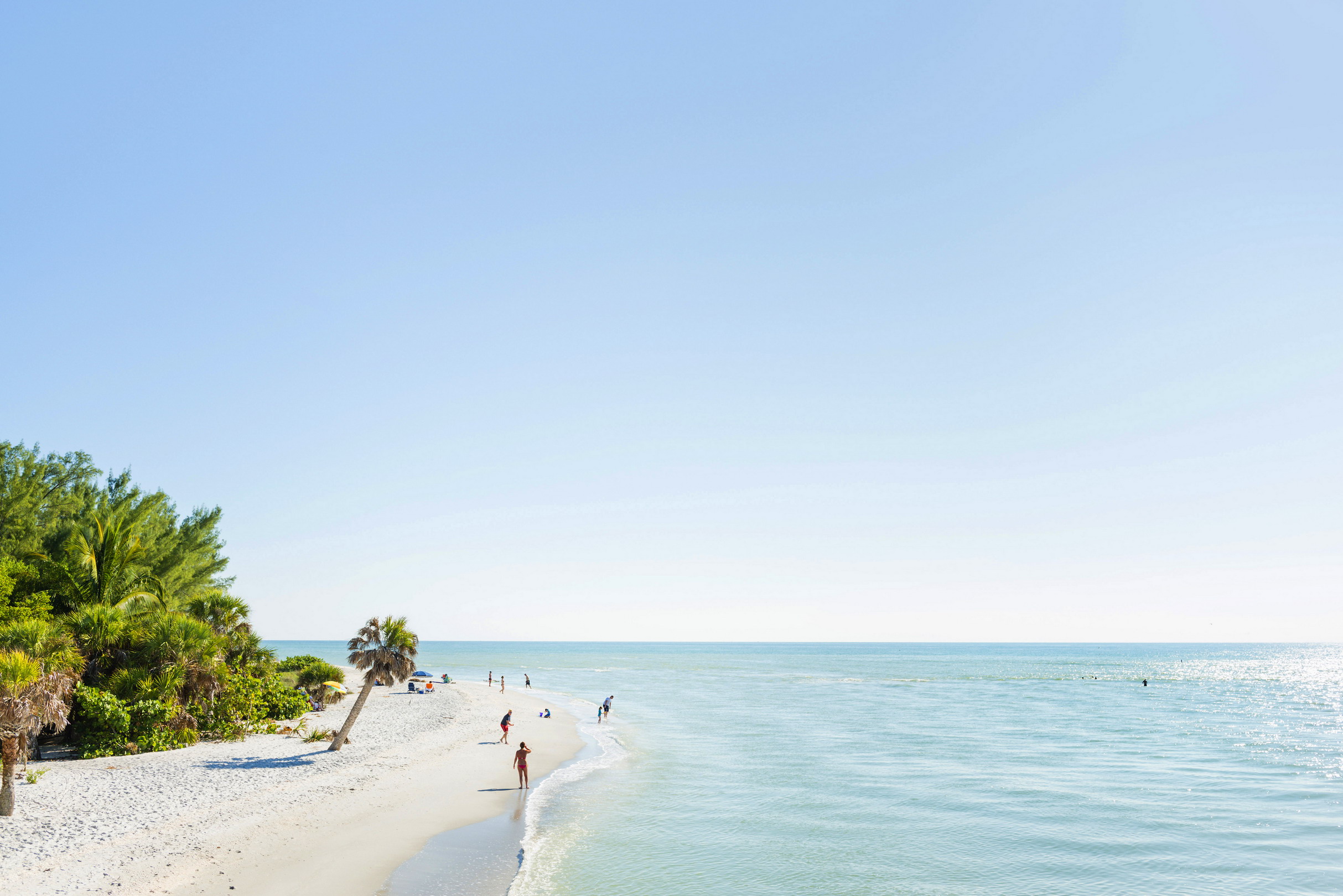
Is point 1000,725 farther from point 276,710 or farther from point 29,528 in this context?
point 29,528

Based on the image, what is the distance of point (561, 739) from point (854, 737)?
19953 millimetres

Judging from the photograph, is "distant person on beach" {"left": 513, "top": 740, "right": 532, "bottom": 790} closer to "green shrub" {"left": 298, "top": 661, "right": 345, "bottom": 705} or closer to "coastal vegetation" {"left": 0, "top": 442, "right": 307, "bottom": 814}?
"coastal vegetation" {"left": 0, "top": 442, "right": 307, "bottom": 814}

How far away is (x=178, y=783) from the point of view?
27.3 metres

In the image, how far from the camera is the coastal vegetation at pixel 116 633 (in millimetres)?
31406

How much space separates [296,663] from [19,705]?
42341 mm

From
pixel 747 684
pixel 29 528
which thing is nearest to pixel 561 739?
pixel 29 528

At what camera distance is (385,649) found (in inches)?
1319

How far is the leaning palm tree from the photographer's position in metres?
33.2

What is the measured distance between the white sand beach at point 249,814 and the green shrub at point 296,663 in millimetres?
18045

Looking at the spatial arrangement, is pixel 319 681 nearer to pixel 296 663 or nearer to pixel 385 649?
pixel 296 663

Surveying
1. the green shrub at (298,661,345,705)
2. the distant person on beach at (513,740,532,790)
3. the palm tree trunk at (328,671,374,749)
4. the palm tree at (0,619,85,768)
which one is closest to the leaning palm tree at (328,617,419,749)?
the palm tree trunk at (328,671,374,749)

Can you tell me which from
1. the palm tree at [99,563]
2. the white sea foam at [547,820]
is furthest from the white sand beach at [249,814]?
the palm tree at [99,563]

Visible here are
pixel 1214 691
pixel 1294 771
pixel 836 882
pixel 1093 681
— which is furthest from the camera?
pixel 1093 681

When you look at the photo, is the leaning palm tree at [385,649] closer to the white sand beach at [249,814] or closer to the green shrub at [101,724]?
the white sand beach at [249,814]
